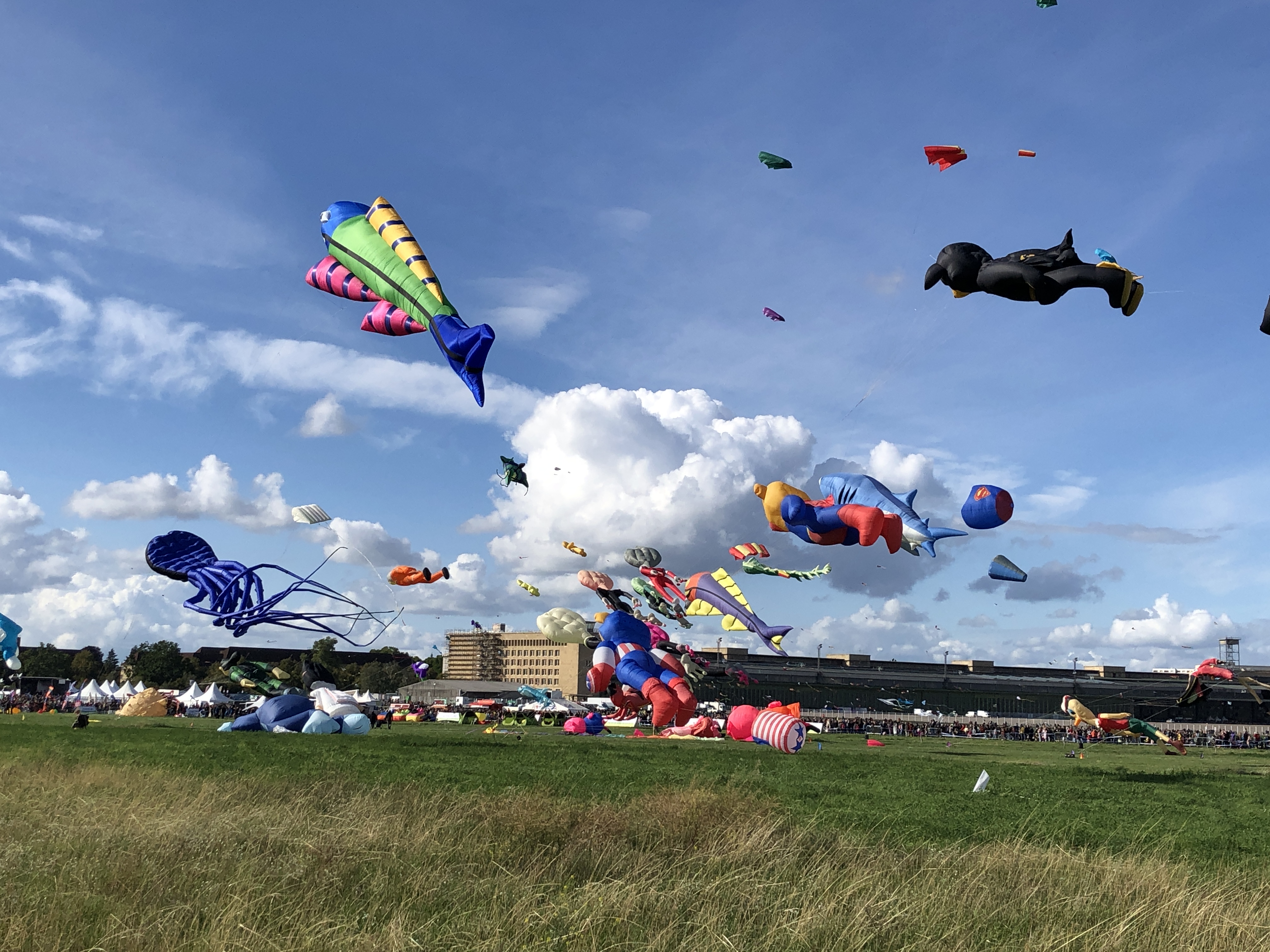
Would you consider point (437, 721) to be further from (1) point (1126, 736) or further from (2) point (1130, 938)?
(2) point (1130, 938)

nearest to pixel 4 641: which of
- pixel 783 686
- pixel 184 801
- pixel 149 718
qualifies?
pixel 149 718

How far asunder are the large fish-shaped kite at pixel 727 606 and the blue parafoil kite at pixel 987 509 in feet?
86.6

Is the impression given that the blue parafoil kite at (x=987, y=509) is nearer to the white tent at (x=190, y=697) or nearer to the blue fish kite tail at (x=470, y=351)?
Answer: the blue fish kite tail at (x=470, y=351)

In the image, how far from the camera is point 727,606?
49.8 m

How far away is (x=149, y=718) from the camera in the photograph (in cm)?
5753

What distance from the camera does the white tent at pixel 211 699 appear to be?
68.3m

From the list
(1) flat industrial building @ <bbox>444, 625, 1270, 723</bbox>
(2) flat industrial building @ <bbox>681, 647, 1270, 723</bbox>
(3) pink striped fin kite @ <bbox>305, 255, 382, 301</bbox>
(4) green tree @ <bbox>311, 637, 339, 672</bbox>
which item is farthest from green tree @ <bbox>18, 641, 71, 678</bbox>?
(3) pink striped fin kite @ <bbox>305, 255, 382, 301</bbox>

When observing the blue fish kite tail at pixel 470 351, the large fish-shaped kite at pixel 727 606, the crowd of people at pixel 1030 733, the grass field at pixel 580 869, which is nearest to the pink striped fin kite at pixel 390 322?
the blue fish kite tail at pixel 470 351

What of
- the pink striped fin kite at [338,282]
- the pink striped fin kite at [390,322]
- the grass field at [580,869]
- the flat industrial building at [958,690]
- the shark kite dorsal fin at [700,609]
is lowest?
the flat industrial building at [958,690]

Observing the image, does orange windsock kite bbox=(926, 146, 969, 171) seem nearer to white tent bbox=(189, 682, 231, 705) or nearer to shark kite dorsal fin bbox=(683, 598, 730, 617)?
shark kite dorsal fin bbox=(683, 598, 730, 617)

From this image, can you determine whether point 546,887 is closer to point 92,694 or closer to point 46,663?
point 92,694

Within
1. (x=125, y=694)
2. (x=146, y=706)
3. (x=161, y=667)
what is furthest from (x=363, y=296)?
(x=161, y=667)

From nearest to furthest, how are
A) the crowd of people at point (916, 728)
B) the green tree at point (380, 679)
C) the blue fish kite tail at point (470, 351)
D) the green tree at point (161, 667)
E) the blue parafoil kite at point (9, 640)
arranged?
the blue fish kite tail at point (470, 351), the blue parafoil kite at point (9, 640), the crowd of people at point (916, 728), the green tree at point (161, 667), the green tree at point (380, 679)

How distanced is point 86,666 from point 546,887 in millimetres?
163350
